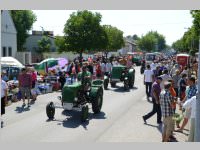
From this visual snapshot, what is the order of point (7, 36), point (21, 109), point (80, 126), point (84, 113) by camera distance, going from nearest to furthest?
point (80, 126), point (84, 113), point (21, 109), point (7, 36)

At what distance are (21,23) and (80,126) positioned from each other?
58048 millimetres

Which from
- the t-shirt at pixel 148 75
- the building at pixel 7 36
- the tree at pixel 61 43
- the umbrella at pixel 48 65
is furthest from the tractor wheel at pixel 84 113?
the tree at pixel 61 43

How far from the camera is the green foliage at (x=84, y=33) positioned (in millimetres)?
46375

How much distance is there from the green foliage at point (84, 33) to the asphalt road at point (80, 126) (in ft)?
100

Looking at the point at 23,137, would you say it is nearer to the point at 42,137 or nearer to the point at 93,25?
the point at 42,137

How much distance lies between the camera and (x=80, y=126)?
38.5ft

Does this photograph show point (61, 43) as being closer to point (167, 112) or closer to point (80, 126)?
point (80, 126)

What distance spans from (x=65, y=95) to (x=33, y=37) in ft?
209

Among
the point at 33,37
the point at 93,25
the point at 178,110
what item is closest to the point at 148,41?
the point at 33,37

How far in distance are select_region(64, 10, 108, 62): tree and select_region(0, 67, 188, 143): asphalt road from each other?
100 feet

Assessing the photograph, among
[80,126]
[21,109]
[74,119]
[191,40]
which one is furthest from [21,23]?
[80,126]

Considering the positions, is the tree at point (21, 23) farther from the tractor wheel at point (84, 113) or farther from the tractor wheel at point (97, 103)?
the tractor wheel at point (84, 113)

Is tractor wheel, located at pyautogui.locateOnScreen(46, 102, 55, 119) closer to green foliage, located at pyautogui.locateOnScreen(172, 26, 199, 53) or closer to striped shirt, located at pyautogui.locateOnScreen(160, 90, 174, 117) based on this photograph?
striped shirt, located at pyautogui.locateOnScreen(160, 90, 174, 117)

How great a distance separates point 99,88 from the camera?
1418 cm
